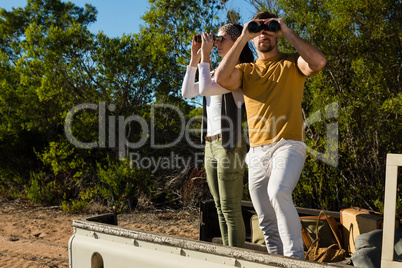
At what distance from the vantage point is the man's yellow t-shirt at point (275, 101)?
222 centimetres

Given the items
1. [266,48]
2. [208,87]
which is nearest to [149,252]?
[208,87]

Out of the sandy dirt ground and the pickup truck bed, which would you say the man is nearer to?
the pickup truck bed

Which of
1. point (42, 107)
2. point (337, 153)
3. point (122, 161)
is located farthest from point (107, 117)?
point (337, 153)

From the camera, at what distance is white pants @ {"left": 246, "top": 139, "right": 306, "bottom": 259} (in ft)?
6.68

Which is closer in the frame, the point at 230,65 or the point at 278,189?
the point at 278,189

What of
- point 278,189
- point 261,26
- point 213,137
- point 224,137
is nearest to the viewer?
point 278,189

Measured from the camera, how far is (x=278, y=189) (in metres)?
2.05

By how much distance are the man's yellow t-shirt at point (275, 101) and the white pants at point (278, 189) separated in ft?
0.21

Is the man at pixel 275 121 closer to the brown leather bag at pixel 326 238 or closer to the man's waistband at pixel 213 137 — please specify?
the man's waistband at pixel 213 137

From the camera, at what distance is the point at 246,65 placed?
2484 millimetres

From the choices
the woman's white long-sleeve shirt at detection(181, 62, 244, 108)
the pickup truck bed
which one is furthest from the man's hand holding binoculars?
the pickup truck bed

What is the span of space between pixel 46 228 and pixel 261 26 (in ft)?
17.9

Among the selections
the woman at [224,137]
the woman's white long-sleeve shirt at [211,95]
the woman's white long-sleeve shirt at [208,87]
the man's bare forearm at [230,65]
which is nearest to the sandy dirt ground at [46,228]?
the woman at [224,137]

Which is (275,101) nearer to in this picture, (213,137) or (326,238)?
(213,137)
